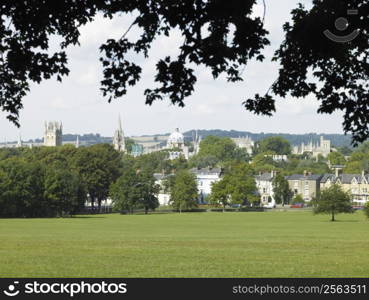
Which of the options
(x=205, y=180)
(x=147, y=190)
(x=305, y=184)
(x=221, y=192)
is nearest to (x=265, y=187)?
(x=305, y=184)

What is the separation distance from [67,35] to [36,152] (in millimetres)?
121659

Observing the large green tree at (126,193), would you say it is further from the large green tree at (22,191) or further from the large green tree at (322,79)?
the large green tree at (322,79)

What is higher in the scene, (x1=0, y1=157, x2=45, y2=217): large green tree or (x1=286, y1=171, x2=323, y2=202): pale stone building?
(x1=286, y1=171, x2=323, y2=202): pale stone building

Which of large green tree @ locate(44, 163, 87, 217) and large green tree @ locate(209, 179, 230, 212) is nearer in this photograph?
large green tree @ locate(44, 163, 87, 217)

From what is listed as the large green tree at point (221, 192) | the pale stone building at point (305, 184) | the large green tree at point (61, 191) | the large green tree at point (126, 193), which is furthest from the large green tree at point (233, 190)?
the pale stone building at point (305, 184)

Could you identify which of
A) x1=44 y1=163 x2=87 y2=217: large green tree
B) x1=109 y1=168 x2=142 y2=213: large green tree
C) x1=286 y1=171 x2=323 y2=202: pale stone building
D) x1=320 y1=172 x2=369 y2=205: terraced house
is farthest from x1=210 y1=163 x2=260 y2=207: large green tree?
x1=286 y1=171 x2=323 y2=202: pale stone building

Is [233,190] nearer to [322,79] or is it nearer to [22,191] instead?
[22,191]

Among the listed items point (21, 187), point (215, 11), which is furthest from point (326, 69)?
point (21, 187)

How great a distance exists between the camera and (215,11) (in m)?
15.4

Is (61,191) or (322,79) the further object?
(61,191)

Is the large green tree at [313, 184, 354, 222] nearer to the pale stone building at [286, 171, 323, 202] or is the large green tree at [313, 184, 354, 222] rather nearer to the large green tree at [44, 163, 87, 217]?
the large green tree at [44, 163, 87, 217]

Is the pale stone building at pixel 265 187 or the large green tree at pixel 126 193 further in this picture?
the pale stone building at pixel 265 187

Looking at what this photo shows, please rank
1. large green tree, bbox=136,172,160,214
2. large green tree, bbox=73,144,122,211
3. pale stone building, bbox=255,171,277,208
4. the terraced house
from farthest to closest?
pale stone building, bbox=255,171,277,208 → the terraced house → large green tree, bbox=73,144,122,211 → large green tree, bbox=136,172,160,214

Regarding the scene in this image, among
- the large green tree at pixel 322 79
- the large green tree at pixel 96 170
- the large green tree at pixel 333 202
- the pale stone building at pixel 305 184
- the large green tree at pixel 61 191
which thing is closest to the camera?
the large green tree at pixel 322 79
